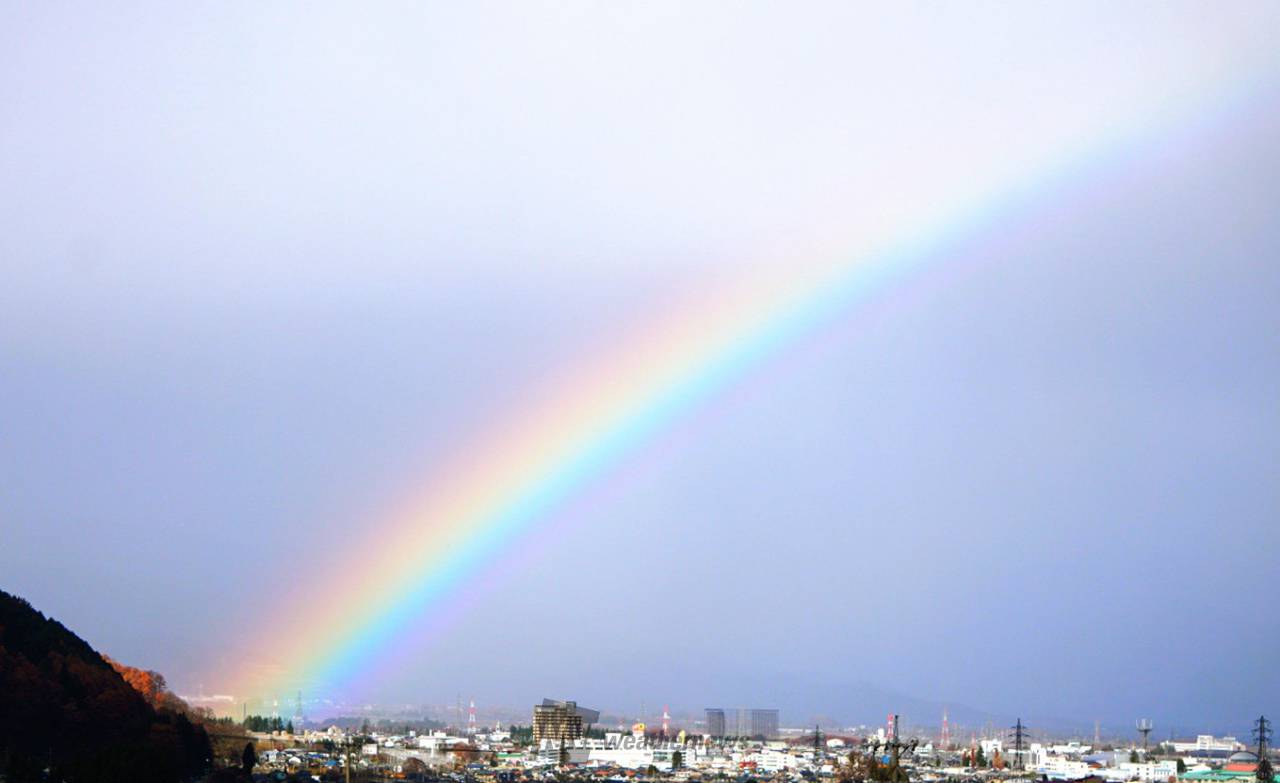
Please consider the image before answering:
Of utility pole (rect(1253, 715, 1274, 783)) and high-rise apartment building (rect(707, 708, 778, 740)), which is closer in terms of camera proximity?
utility pole (rect(1253, 715, 1274, 783))

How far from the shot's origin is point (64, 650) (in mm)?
43469

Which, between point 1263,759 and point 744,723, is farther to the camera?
point 744,723

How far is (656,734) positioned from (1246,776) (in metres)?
63.0

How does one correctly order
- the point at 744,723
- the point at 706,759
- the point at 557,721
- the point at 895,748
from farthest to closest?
the point at 744,723
the point at 557,721
the point at 706,759
the point at 895,748

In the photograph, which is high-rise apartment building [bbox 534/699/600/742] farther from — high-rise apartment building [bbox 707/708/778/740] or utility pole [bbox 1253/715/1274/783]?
utility pole [bbox 1253/715/1274/783]

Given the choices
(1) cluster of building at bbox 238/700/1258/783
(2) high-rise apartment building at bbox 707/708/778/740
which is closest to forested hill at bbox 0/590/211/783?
(1) cluster of building at bbox 238/700/1258/783

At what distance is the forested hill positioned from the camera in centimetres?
3359

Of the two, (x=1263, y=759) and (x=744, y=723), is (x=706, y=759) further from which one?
(x=744, y=723)

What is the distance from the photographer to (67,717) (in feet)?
123

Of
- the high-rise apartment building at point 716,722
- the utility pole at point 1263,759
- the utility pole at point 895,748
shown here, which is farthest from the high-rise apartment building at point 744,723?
the utility pole at point 1263,759

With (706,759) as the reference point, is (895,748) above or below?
above

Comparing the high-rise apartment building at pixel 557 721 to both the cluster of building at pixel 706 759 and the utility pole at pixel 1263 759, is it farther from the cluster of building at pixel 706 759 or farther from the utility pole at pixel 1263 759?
the utility pole at pixel 1263 759

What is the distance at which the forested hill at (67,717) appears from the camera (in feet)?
110

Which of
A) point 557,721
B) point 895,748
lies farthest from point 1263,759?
point 557,721
